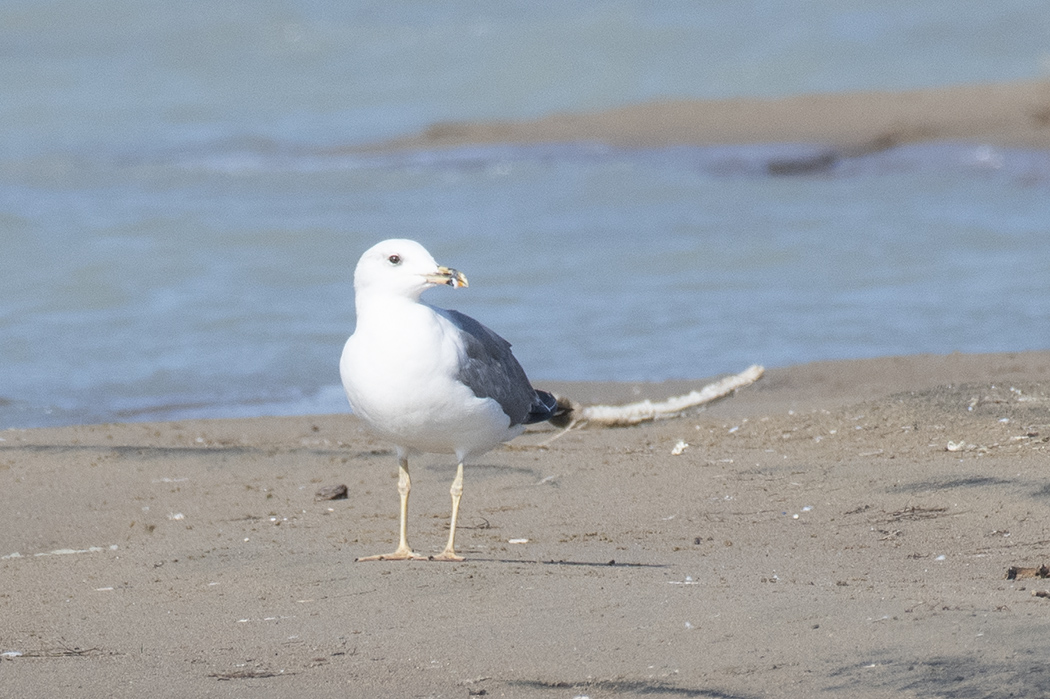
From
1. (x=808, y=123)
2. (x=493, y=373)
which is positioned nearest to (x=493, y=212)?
(x=808, y=123)

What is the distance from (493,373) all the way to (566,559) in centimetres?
73

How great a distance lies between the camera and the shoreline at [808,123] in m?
24.5

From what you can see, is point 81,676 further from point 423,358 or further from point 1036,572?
point 1036,572

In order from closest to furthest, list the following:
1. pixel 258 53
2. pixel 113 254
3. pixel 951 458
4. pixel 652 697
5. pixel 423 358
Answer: pixel 652 697
pixel 423 358
pixel 951 458
pixel 113 254
pixel 258 53

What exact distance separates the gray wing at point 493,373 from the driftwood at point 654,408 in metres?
1.90

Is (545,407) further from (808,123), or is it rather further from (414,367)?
(808,123)

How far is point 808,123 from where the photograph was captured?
2700cm

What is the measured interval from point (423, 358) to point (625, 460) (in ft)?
6.95

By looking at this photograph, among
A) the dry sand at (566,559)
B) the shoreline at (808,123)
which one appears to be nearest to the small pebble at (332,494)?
the dry sand at (566,559)

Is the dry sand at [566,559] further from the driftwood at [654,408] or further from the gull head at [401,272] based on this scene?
the gull head at [401,272]

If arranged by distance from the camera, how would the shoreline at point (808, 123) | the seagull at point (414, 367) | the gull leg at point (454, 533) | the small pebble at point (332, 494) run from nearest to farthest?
the seagull at point (414, 367) → the gull leg at point (454, 533) → the small pebble at point (332, 494) → the shoreline at point (808, 123)

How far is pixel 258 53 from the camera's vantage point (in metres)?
39.4

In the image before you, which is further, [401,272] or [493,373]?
[493,373]

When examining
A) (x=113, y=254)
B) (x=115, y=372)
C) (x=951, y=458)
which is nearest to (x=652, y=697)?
(x=951, y=458)
